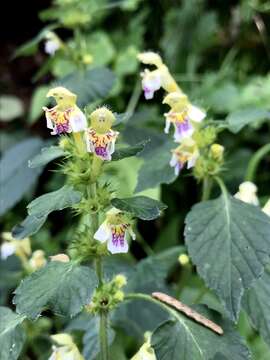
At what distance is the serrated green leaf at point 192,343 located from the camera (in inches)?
34.5

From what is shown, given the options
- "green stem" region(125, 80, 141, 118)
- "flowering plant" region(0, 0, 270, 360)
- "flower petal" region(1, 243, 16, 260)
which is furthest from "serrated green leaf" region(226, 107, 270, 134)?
"green stem" region(125, 80, 141, 118)

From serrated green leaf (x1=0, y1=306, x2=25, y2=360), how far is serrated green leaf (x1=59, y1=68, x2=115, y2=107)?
0.57 m

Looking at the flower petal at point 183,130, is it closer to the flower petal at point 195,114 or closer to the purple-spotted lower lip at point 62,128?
the flower petal at point 195,114

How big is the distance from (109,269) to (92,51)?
0.95 m

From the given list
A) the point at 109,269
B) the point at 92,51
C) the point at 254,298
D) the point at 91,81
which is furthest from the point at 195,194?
the point at 254,298

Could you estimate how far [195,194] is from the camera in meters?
2.02

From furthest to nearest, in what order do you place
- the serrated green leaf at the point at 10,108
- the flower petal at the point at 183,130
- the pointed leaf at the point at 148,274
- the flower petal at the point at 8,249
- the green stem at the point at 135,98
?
the serrated green leaf at the point at 10,108
the green stem at the point at 135,98
the flower petal at the point at 8,249
the pointed leaf at the point at 148,274
the flower petal at the point at 183,130

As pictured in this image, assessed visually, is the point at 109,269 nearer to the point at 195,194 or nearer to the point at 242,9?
the point at 195,194

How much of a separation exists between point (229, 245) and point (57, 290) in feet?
0.79

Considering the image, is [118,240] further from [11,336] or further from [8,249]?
[8,249]

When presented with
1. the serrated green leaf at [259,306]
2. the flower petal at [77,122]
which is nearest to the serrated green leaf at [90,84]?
the flower petal at [77,122]

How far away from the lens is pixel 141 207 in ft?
2.82

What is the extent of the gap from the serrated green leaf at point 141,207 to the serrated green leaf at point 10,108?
4.94ft

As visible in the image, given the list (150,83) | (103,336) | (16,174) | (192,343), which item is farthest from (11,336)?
(16,174)
